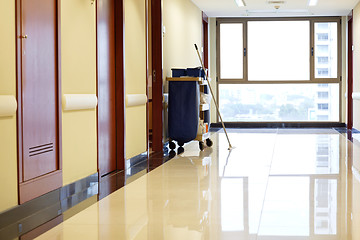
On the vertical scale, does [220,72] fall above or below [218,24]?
below

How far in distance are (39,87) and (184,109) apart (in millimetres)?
4091

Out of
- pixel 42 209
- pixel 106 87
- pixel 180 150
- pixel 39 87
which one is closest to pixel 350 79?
pixel 180 150

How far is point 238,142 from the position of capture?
9.17m

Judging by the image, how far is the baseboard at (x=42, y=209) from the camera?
3.39m

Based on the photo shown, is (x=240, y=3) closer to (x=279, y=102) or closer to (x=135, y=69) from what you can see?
(x=279, y=102)

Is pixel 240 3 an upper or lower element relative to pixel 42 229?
upper

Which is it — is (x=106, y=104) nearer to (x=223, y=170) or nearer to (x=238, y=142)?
(x=223, y=170)

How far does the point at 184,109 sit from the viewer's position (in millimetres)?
7941

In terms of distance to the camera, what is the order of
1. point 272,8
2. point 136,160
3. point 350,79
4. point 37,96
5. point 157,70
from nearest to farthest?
point 37,96 < point 136,160 < point 157,70 < point 272,8 < point 350,79

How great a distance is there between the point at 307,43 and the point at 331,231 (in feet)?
34.1

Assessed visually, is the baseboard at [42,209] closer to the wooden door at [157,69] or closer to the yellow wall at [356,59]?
the wooden door at [157,69]

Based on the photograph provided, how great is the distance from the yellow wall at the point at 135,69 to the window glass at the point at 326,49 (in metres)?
7.05

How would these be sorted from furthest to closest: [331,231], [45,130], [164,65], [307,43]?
1. [307,43]
2. [164,65]
3. [45,130]
4. [331,231]

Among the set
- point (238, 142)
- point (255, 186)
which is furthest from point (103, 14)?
point (238, 142)
